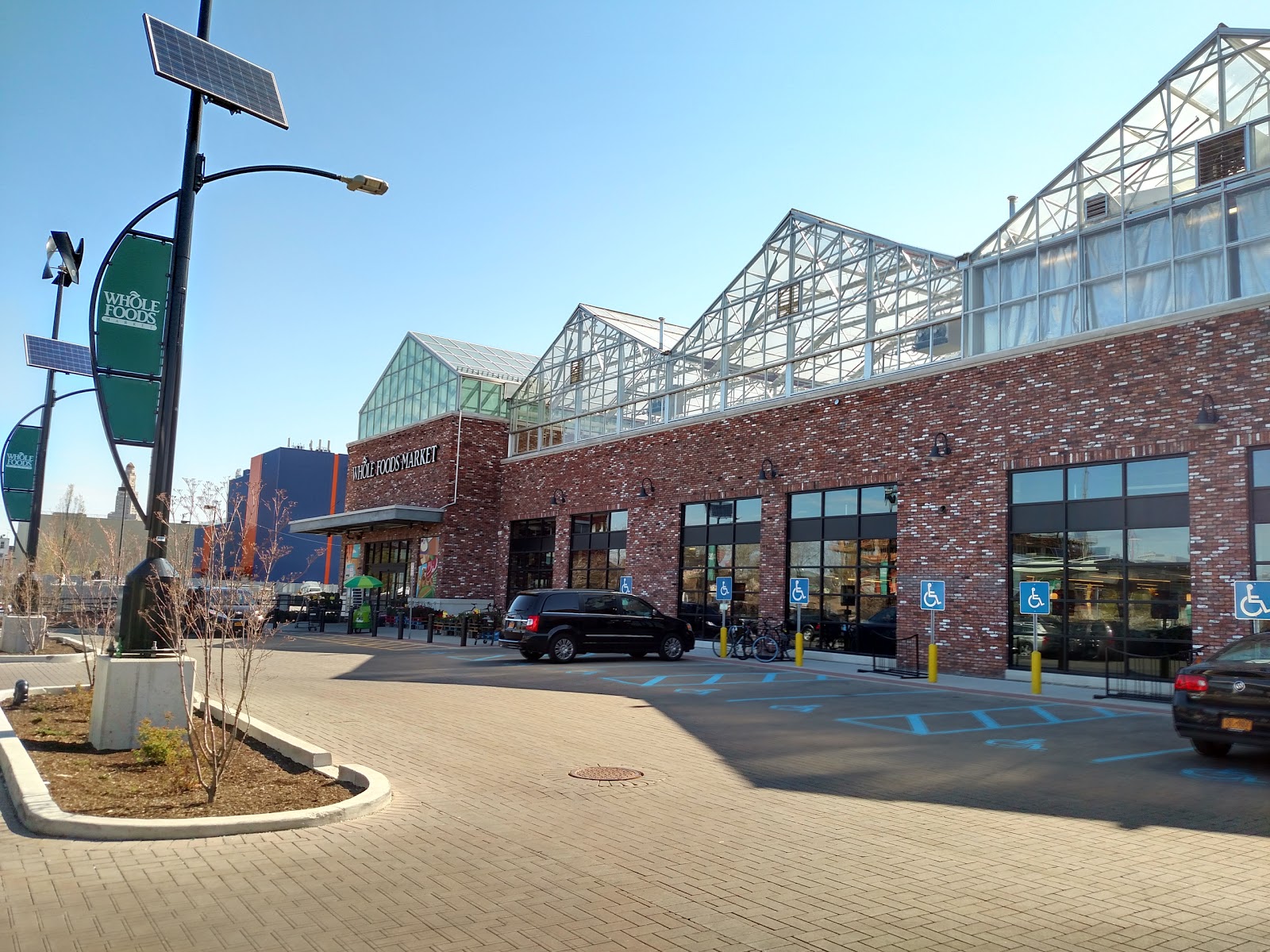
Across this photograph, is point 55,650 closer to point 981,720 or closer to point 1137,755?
point 981,720

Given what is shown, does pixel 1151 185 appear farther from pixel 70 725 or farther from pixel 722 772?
pixel 70 725

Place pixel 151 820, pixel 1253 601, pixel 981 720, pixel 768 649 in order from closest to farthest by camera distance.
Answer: pixel 151 820, pixel 981 720, pixel 1253 601, pixel 768 649

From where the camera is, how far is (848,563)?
79.3 ft

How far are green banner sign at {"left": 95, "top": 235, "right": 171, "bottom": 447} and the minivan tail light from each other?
37.2ft

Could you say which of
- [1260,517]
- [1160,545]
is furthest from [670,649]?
[1260,517]

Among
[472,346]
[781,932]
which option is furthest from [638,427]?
[781,932]

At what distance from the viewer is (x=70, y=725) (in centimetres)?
1045

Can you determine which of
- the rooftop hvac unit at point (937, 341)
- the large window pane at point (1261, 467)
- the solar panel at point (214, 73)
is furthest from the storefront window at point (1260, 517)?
the solar panel at point (214, 73)

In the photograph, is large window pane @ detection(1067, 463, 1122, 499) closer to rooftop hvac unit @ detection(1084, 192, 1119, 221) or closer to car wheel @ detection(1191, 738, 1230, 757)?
rooftop hvac unit @ detection(1084, 192, 1119, 221)

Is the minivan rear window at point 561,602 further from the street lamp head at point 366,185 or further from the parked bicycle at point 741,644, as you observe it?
the street lamp head at point 366,185

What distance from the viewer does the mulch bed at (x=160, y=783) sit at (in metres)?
7.15

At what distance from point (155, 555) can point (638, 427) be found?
22.7 m

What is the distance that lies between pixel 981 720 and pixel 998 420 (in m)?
8.83

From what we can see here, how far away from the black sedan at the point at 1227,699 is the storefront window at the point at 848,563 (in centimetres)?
1215
